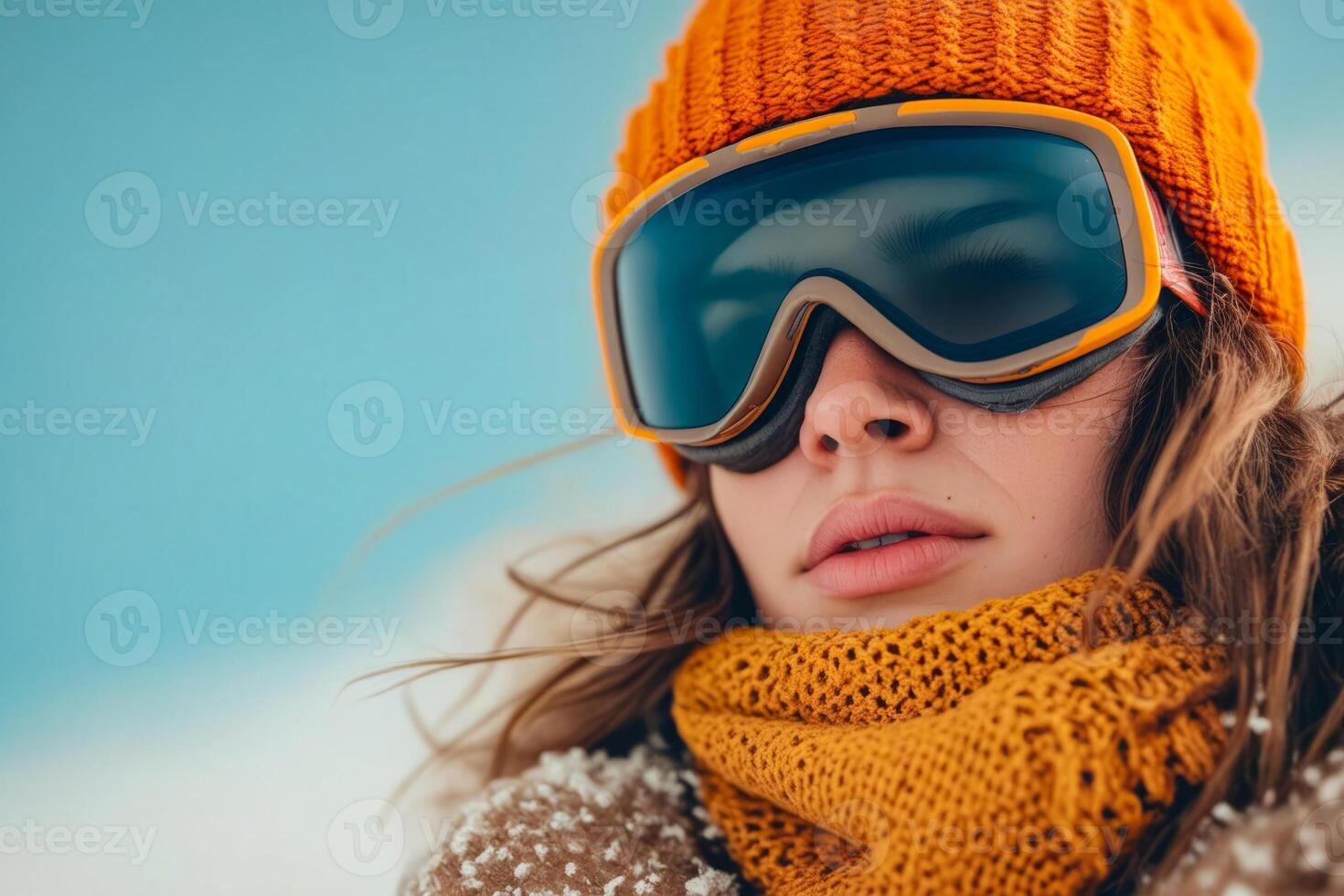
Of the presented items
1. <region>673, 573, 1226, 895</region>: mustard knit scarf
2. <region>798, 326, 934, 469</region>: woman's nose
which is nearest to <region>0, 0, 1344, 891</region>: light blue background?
<region>798, 326, 934, 469</region>: woman's nose

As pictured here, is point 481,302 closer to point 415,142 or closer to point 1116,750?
point 415,142

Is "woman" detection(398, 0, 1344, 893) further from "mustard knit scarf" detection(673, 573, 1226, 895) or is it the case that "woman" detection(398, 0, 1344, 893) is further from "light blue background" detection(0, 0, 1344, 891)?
"light blue background" detection(0, 0, 1344, 891)

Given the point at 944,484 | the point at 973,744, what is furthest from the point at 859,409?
the point at 973,744

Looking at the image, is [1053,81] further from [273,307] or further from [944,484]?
[273,307]

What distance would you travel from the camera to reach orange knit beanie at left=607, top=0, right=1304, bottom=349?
976 mm

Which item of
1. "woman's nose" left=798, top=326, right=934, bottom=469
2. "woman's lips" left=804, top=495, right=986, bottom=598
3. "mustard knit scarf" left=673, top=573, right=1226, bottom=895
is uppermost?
"woman's nose" left=798, top=326, right=934, bottom=469

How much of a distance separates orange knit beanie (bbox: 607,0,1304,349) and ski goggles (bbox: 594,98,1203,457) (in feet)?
0.14

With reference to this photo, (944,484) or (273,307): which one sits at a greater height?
(273,307)

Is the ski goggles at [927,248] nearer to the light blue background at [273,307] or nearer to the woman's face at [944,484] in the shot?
the woman's face at [944,484]

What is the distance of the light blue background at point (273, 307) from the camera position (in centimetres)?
155

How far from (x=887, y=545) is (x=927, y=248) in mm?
305

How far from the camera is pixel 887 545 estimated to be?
1.00 metres

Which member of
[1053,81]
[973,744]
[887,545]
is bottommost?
[973,744]

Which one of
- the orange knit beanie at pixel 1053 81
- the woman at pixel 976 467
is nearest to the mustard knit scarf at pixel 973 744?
the woman at pixel 976 467
